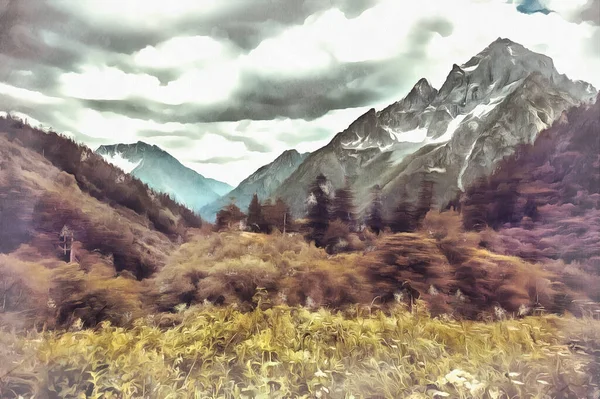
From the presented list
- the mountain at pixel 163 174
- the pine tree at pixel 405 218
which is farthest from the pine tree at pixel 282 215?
the pine tree at pixel 405 218

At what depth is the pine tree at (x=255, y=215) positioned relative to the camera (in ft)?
11.3

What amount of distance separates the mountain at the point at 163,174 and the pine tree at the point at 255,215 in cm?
20

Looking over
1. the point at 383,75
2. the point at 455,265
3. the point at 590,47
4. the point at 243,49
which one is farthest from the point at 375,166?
the point at 590,47

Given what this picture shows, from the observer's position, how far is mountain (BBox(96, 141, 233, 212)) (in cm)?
340

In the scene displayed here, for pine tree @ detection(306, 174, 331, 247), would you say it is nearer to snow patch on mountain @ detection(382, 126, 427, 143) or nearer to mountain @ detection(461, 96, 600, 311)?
snow patch on mountain @ detection(382, 126, 427, 143)

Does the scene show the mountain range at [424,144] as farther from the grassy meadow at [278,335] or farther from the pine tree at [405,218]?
the grassy meadow at [278,335]

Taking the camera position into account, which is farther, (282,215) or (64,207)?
(282,215)

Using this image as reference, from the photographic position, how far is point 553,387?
2793mm

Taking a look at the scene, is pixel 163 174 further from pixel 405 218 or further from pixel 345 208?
pixel 405 218

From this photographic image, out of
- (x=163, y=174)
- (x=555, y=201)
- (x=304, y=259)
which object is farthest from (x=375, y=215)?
(x=163, y=174)

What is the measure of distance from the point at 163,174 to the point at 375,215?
155 cm

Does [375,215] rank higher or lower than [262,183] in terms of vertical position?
lower

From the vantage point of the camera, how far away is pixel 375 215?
11.2ft

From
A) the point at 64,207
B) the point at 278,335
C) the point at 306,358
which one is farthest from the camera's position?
the point at 64,207
